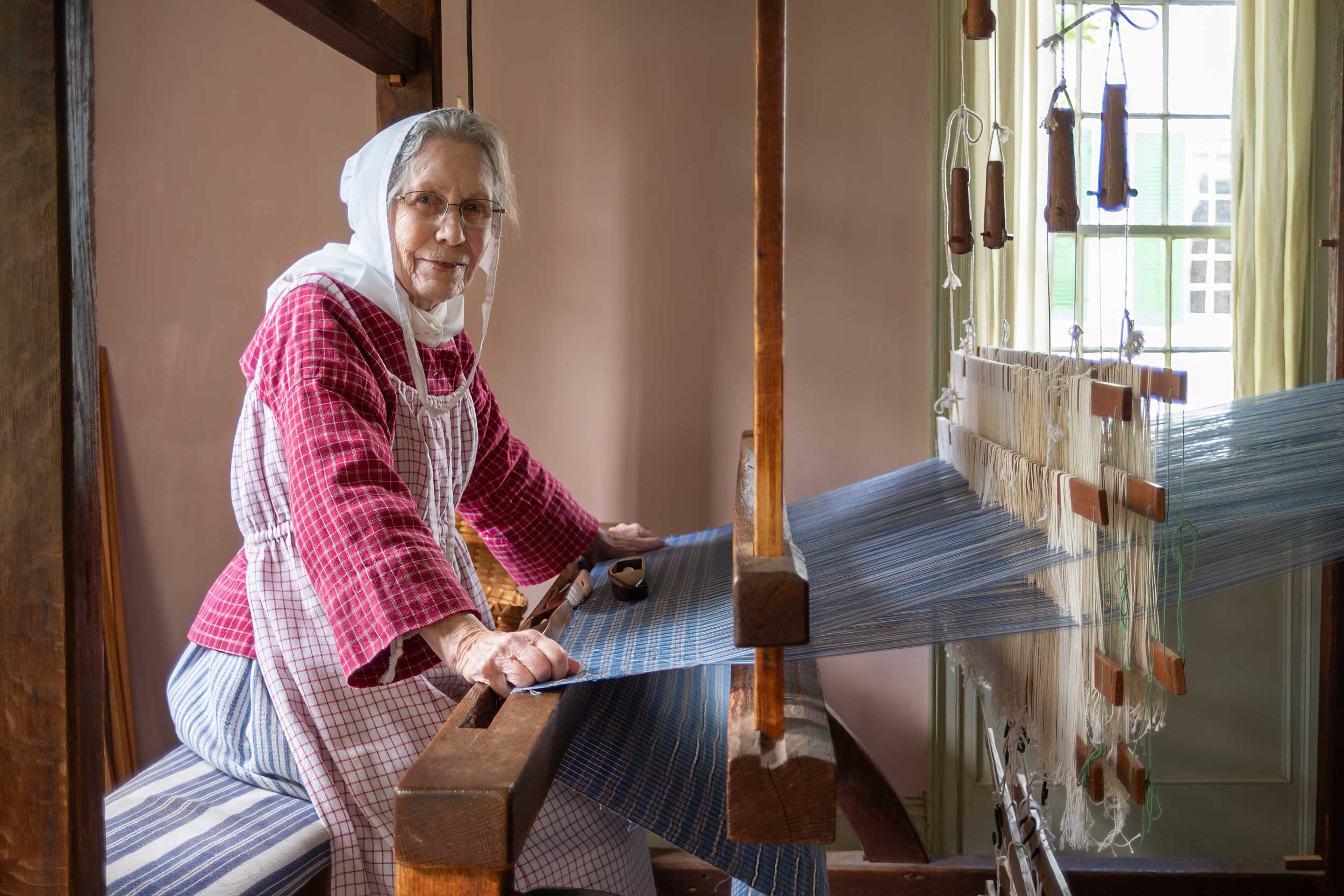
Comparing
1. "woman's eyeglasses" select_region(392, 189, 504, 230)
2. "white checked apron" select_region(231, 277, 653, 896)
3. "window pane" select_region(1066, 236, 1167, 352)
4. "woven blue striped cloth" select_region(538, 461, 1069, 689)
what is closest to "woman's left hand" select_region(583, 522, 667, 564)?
"woven blue striped cloth" select_region(538, 461, 1069, 689)

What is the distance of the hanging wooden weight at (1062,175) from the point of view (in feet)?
4.72

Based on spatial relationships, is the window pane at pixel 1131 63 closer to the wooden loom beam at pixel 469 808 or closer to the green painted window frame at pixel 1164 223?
the green painted window frame at pixel 1164 223

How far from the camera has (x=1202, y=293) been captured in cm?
265

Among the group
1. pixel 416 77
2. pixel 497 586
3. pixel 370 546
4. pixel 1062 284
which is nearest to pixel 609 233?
pixel 416 77

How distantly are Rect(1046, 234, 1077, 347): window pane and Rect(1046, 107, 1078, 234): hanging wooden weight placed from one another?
118 centimetres

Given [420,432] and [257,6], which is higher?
[257,6]

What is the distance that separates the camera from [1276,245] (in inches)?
98.0

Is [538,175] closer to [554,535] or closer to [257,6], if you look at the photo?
[257,6]

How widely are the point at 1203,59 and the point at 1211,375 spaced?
81cm

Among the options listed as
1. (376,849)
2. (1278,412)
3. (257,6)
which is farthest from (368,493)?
(257,6)

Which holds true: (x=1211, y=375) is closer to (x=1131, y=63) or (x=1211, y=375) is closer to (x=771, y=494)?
(x=1131, y=63)

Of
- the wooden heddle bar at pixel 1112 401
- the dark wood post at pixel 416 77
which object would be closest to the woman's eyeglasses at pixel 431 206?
the dark wood post at pixel 416 77

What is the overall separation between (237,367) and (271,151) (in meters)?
0.57

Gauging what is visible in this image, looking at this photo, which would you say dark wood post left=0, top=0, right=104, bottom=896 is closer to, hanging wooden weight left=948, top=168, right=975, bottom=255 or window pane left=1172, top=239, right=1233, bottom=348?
hanging wooden weight left=948, top=168, right=975, bottom=255
